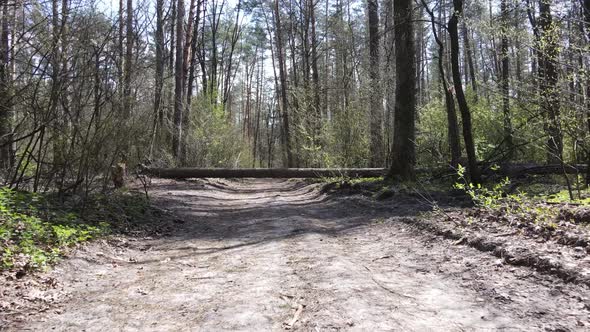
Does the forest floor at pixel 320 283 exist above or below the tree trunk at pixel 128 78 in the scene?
below

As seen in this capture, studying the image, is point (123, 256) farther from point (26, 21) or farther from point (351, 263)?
point (26, 21)

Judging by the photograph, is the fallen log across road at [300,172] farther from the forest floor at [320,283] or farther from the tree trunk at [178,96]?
the forest floor at [320,283]

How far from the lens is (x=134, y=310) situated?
3504mm

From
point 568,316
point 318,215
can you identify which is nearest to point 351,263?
point 568,316

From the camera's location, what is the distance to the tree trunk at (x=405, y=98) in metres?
11.2

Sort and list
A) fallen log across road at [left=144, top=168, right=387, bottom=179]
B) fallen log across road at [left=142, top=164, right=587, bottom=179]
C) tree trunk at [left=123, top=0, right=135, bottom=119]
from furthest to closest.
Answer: fallen log across road at [left=144, top=168, right=387, bottom=179] → fallen log across road at [left=142, top=164, right=587, bottom=179] → tree trunk at [left=123, top=0, right=135, bottom=119]

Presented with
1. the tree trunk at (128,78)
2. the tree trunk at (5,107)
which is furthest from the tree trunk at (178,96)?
the tree trunk at (128,78)

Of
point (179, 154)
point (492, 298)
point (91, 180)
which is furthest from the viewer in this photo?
point (179, 154)

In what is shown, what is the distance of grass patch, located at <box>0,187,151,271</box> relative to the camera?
449 cm

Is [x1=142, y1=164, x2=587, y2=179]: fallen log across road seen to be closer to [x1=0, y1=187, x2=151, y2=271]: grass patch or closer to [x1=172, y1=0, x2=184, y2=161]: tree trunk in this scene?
[x1=172, y1=0, x2=184, y2=161]: tree trunk

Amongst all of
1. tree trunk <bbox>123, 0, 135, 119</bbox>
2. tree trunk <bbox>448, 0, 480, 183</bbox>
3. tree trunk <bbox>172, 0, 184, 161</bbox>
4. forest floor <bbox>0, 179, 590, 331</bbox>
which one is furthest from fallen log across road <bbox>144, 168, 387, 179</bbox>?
forest floor <bbox>0, 179, 590, 331</bbox>

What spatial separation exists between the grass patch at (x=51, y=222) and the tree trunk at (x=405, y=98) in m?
6.48

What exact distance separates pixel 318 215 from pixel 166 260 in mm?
4152

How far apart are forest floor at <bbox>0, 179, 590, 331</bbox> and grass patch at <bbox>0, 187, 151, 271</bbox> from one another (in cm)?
24
